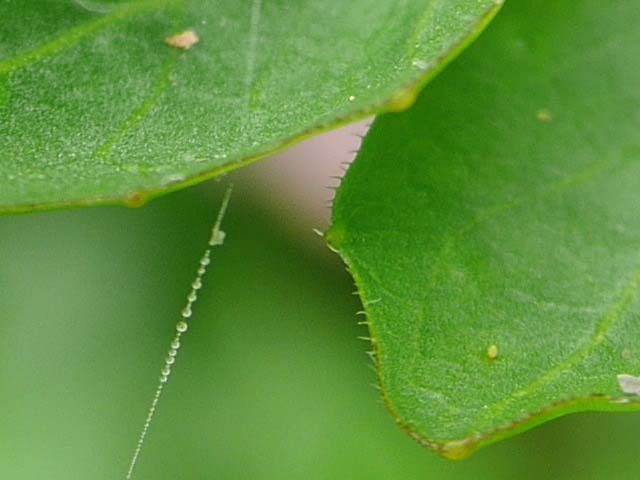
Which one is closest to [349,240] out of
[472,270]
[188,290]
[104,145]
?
[472,270]

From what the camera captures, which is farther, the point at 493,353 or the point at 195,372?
the point at 195,372

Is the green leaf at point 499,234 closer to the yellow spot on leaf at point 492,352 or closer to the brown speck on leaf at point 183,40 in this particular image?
the yellow spot on leaf at point 492,352

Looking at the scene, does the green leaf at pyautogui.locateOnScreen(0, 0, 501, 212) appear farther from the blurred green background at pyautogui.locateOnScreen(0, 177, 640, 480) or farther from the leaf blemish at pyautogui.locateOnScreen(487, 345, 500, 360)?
the blurred green background at pyautogui.locateOnScreen(0, 177, 640, 480)

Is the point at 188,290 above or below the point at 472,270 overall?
below

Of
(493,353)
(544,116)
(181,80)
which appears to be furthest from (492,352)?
(181,80)

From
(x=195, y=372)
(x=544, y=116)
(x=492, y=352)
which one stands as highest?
(x=544, y=116)

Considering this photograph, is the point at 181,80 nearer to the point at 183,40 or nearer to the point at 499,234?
the point at 183,40

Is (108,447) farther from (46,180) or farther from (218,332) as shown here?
(46,180)
